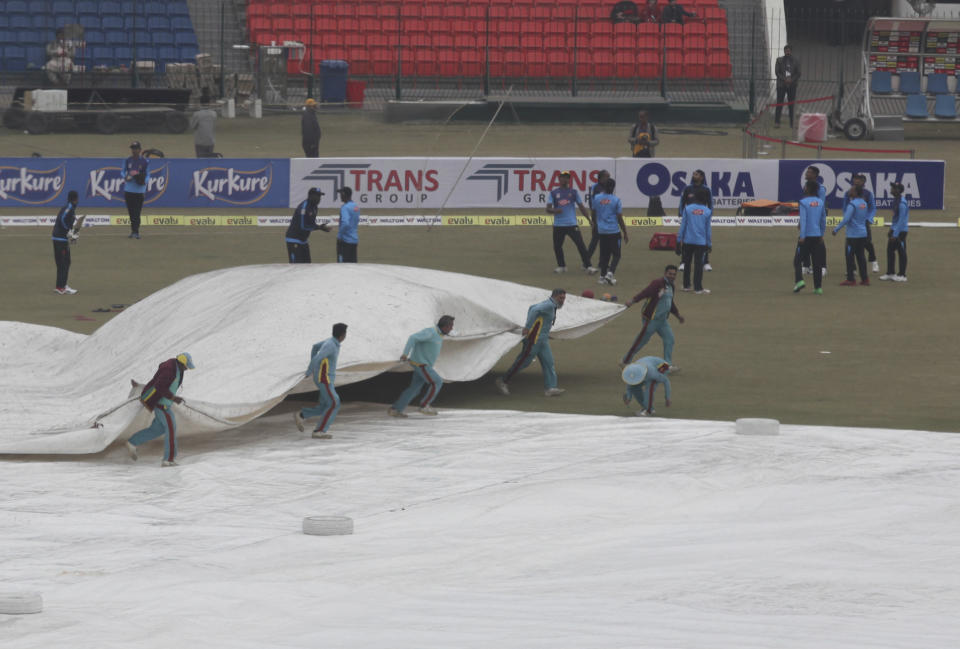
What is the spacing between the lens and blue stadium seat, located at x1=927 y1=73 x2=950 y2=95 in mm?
45594

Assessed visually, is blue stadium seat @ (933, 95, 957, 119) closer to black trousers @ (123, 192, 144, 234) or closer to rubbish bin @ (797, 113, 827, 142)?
rubbish bin @ (797, 113, 827, 142)

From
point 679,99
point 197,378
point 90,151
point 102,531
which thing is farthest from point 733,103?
point 102,531

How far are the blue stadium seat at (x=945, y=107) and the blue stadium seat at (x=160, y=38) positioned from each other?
77.1 feet

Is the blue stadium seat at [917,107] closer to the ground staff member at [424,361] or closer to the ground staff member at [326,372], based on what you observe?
the ground staff member at [424,361]

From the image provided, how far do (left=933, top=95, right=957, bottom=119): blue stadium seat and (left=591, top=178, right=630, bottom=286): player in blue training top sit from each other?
75.0 ft

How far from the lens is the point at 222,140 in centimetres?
4038

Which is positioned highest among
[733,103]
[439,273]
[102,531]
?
[733,103]

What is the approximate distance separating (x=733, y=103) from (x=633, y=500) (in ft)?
115

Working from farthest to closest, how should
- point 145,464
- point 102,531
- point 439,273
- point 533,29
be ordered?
1. point 533,29
2. point 439,273
3. point 145,464
4. point 102,531

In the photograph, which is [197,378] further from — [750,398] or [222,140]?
[222,140]

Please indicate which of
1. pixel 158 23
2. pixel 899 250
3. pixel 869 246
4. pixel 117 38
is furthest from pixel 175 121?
pixel 899 250

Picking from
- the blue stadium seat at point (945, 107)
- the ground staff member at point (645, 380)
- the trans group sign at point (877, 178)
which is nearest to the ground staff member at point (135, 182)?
the trans group sign at point (877, 178)

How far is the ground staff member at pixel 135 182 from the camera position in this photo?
2884 centimetres

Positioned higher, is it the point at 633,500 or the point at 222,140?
the point at 222,140
